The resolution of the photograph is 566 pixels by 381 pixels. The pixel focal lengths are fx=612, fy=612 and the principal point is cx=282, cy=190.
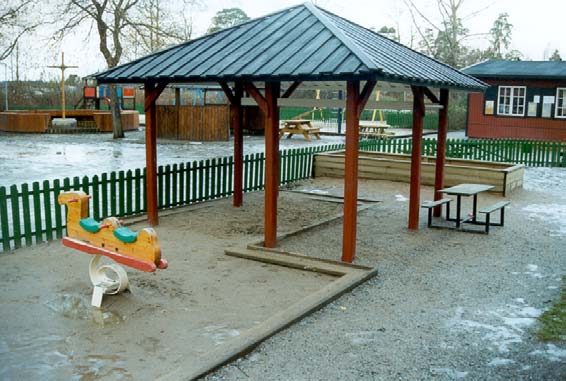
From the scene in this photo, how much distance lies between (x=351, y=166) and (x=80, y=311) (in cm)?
381

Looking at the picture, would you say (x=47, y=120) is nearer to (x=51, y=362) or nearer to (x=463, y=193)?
(x=463, y=193)

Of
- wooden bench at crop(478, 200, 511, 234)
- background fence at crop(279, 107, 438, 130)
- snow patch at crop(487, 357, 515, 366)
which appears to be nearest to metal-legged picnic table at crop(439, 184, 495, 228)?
wooden bench at crop(478, 200, 511, 234)

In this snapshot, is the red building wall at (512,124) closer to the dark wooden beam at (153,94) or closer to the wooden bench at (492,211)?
the wooden bench at (492,211)

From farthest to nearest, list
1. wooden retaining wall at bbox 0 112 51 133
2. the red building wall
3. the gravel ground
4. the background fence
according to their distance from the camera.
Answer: the background fence
wooden retaining wall at bbox 0 112 51 133
the red building wall
the gravel ground

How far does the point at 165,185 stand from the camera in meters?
11.9

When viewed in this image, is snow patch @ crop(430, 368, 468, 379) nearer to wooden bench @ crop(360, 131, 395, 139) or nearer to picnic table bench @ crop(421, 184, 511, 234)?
picnic table bench @ crop(421, 184, 511, 234)

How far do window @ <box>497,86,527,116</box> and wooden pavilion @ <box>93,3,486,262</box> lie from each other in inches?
755

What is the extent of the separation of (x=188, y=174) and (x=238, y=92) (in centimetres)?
197

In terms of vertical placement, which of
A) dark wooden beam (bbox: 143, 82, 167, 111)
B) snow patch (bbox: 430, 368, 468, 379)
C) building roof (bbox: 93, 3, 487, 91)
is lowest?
snow patch (bbox: 430, 368, 468, 379)

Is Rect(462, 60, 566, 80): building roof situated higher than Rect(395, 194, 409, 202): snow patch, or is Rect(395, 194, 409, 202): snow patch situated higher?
Rect(462, 60, 566, 80): building roof

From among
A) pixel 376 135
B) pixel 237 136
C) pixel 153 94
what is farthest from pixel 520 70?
pixel 153 94

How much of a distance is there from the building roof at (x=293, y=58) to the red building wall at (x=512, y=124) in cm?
1901

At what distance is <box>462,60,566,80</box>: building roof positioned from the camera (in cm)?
2778

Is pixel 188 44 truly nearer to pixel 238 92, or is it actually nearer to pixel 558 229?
pixel 238 92
